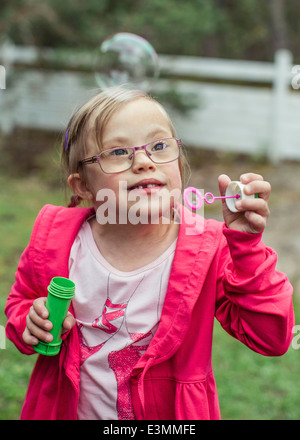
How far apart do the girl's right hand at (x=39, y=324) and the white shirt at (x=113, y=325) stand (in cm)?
10

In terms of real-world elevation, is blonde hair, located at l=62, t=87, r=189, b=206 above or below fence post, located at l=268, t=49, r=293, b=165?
below

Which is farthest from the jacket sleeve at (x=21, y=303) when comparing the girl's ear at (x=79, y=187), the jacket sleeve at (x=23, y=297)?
the girl's ear at (x=79, y=187)

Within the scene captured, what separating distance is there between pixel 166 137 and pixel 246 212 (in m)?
0.34

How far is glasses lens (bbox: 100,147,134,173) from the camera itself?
4.71 ft

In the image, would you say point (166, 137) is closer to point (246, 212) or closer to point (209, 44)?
point (246, 212)

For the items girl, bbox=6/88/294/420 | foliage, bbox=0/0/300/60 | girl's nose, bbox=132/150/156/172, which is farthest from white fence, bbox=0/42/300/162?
girl's nose, bbox=132/150/156/172

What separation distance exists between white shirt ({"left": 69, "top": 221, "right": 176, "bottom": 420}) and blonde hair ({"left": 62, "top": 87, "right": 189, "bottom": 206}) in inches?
12.0

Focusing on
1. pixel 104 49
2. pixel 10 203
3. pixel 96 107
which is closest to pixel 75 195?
pixel 96 107

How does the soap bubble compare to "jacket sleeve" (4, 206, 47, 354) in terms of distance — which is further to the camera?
the soap bubble

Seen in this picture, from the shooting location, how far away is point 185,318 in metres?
1.42

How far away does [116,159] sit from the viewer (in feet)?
4.75

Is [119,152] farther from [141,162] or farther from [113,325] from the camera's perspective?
[113,325]

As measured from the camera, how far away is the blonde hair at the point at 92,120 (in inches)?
58.3

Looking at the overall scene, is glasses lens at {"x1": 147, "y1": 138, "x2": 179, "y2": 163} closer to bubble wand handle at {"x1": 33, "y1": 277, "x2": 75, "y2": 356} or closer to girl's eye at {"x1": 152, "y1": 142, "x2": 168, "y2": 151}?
girl's eye at {"x1": 152, "y1": 142, "x2": 168, "y2": 151}
